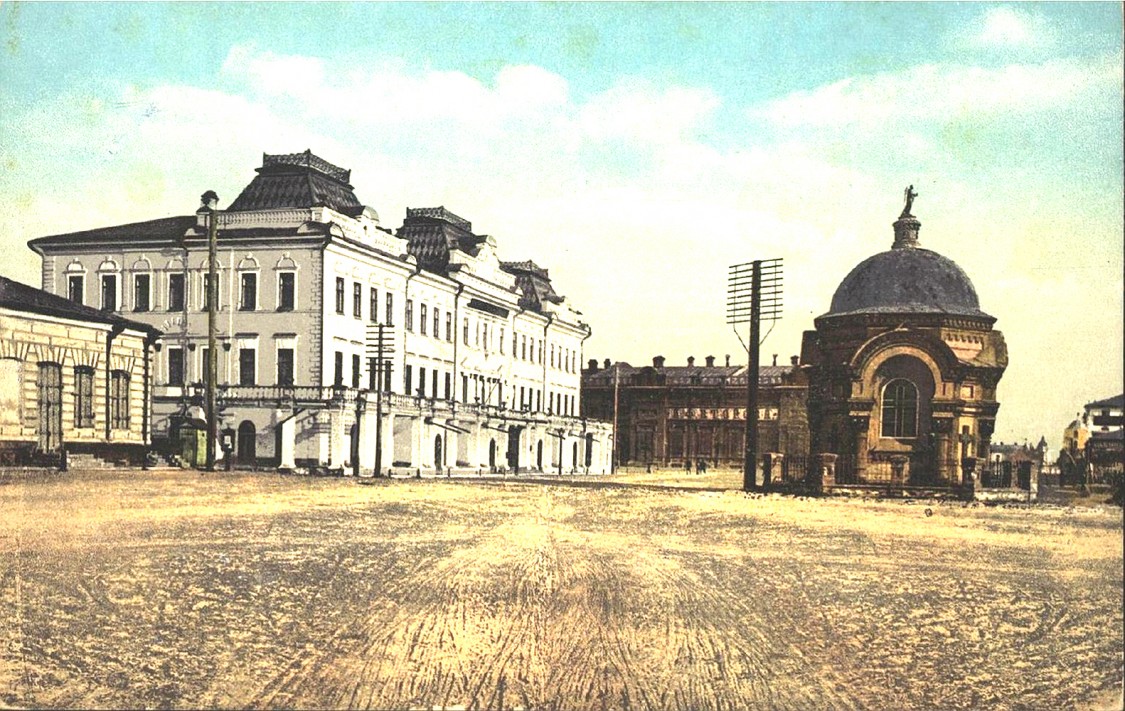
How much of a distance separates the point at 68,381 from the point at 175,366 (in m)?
1.50

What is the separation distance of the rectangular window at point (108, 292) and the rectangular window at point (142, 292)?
0.22 metres

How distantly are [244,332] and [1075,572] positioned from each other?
7334 mm

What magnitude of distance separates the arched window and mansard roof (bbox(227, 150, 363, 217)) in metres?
5.99

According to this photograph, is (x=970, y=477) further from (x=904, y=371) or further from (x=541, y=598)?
(x=541, y=598)

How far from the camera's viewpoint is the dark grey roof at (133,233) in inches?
365

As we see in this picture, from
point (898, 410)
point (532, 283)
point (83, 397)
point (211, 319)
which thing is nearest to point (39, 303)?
point (83, 397)

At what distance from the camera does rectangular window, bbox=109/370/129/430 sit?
9.20 metres

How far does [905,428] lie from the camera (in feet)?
36.2

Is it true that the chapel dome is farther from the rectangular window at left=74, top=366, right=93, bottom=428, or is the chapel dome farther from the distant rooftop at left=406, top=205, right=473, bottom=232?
the rectangular window at left=74, top=366, right=93, bottom=428

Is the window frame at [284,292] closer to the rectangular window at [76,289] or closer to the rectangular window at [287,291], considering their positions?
the rectangular window at [287,291]

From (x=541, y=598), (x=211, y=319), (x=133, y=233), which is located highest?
(x=133, y=233)

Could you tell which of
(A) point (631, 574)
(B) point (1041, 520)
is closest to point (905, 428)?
(B) point (1041, 520)

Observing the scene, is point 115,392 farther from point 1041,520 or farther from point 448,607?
point 1041,520

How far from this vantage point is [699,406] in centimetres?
1035
